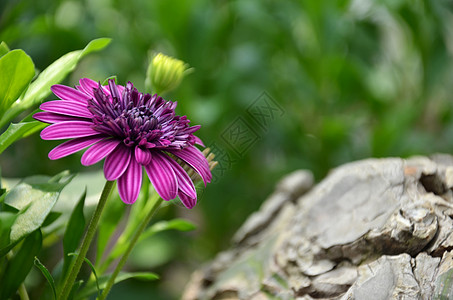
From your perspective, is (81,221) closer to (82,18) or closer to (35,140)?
(35,140)

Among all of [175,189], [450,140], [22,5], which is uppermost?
[22,5]

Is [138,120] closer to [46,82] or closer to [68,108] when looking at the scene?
[68,108]

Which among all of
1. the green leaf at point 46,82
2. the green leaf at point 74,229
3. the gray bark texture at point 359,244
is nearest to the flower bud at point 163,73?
the green leaf at point 46,82

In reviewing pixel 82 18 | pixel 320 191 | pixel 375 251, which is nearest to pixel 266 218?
pixel 320 191

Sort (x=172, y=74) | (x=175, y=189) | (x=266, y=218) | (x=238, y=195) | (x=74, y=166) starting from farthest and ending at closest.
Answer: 1. (x=238, y=195)
2. (x=74, y=166)
3. (x=266, y=218)
4. (x=172, y=74)
5. (x=175, y=189)

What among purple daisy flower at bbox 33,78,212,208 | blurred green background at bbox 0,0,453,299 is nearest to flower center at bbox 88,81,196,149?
purple daisy flower at bbox 33,78,212,208

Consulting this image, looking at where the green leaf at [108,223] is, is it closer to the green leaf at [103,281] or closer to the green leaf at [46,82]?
the green leaf at [103,281]

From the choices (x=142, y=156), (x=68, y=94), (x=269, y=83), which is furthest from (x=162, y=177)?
(x=269, y=83)
